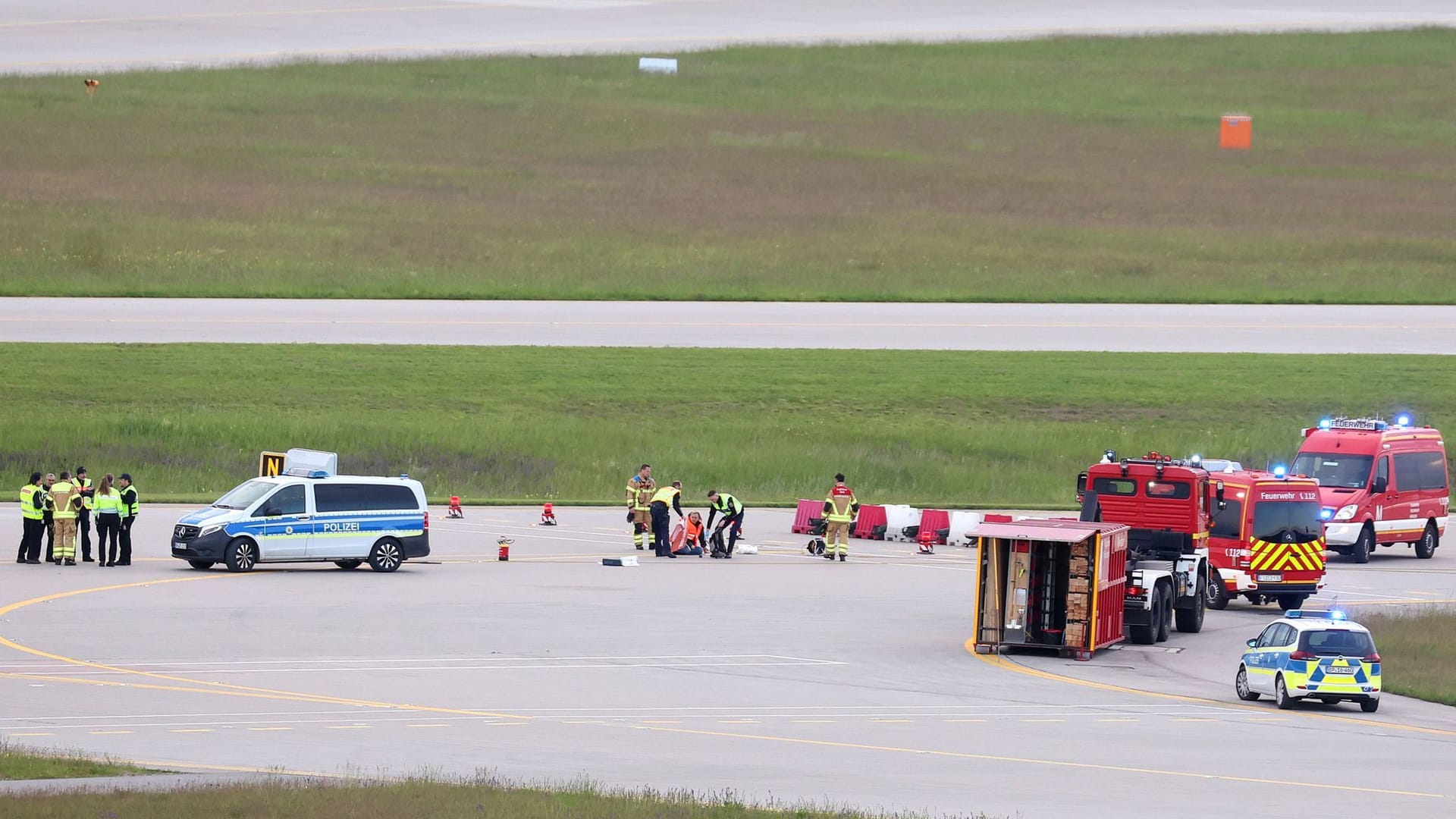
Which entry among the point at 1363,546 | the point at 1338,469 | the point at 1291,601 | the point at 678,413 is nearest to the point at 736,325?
the point at 678,413

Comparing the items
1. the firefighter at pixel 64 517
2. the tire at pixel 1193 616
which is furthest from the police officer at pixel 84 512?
the tire at pixel 1193 616

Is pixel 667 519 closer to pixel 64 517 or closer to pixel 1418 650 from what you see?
pixel 64 517

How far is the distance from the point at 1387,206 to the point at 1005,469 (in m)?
38.6

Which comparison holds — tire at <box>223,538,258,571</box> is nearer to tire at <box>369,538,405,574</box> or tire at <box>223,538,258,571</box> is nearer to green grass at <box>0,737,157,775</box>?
tire at <box>369,538,405,574</box>

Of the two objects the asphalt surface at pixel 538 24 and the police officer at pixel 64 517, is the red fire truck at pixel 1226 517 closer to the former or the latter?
the police officer at pixel 64 517

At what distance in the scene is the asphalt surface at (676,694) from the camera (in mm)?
19562

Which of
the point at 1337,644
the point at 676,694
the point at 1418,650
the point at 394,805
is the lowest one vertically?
the point at 676,694

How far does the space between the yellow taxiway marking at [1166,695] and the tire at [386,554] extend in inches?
525

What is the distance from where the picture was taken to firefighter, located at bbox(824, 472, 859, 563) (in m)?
41.3

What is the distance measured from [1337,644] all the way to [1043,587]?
18.0ft

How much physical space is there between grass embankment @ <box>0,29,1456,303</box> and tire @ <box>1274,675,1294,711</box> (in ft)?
143

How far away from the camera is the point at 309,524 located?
3769 centimetres

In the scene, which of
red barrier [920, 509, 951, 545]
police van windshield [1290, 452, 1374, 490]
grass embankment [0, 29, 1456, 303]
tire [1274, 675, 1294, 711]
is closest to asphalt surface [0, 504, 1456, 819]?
tire [1274, 675, 1294, 711]

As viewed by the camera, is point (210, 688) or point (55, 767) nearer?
point (55, 767)
